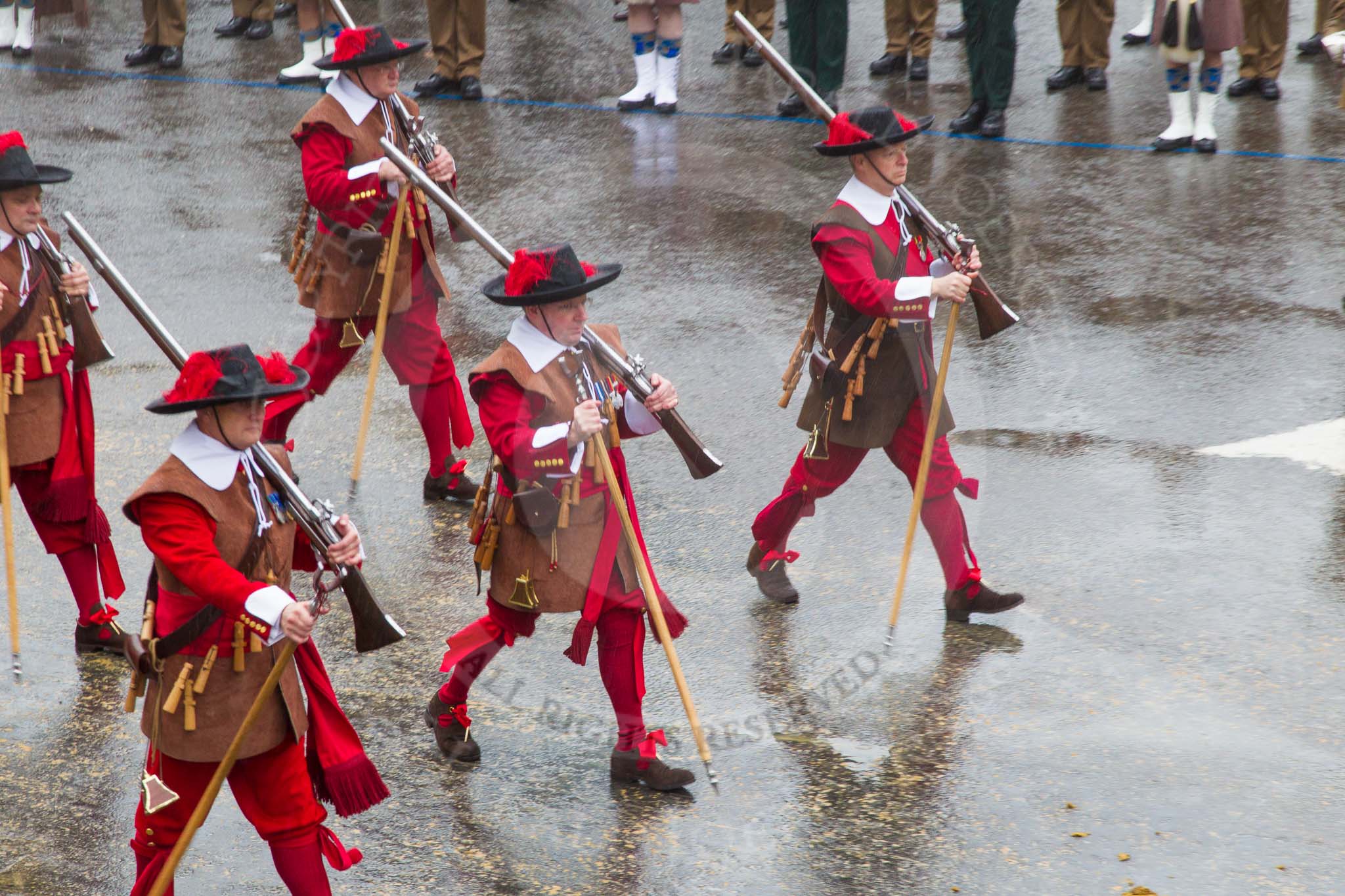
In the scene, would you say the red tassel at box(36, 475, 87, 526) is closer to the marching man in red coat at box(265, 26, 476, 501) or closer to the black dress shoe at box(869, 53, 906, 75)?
the marching man in red coat at box(265, 26, 476, 501)

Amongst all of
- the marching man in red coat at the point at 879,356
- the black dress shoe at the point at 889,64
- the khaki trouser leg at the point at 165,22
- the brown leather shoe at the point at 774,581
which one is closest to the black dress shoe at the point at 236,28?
the khaki trouser leg at the point at 165,22

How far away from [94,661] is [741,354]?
389cm

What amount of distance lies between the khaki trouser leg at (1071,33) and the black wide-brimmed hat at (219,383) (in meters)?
9.01

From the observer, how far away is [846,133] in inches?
239

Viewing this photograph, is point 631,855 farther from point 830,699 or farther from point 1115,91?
point 1115,91

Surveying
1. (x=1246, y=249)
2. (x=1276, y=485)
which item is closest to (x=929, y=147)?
(x=1246, y=249)

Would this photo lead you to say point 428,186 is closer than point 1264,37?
Yes

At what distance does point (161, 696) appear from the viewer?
4.40 m

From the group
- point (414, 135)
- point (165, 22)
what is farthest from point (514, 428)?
point (165, 22)

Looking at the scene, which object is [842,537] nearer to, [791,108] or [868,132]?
[868,132]

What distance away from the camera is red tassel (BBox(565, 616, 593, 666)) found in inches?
206

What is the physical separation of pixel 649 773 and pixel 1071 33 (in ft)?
27.9

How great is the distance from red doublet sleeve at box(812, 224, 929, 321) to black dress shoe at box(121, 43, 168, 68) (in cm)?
983

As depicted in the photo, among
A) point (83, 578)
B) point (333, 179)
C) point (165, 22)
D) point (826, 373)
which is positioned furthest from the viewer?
point (165, 22)
